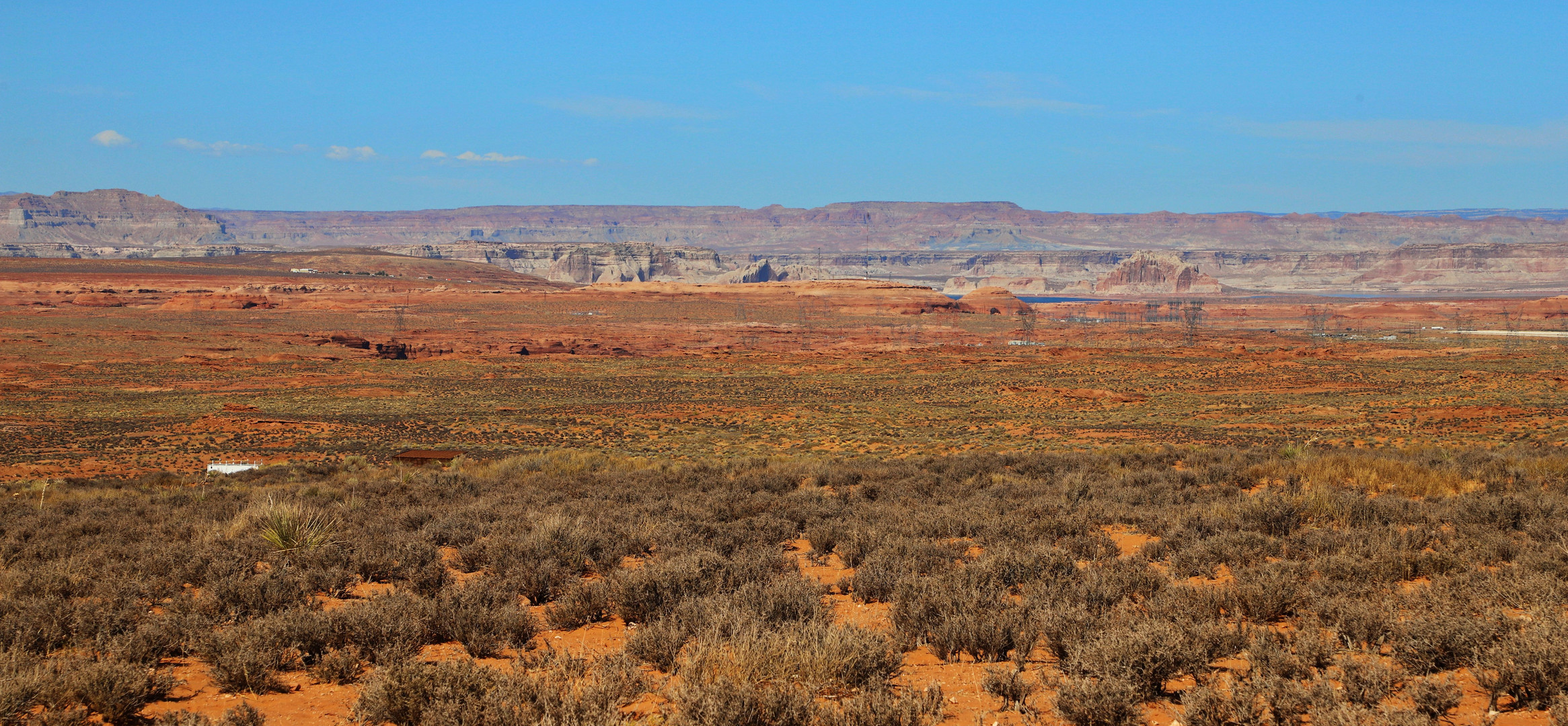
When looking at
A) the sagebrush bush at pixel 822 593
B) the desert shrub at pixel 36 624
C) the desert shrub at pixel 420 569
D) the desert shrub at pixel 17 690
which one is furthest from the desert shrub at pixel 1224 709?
the desert shrub at pixel 36 624

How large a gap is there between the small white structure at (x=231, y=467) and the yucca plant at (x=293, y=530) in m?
11.9

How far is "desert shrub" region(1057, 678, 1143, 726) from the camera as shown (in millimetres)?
4645

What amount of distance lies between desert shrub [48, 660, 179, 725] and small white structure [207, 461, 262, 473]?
16717 millimetres

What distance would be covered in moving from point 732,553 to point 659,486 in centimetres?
551

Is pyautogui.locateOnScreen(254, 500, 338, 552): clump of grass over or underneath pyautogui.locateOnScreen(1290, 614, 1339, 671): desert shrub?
underneath

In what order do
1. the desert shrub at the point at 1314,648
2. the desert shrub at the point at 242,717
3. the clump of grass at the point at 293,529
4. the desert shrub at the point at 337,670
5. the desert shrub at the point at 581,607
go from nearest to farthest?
the desert shrub at the point at 242,717 → the desert shrub at the point at 1314,648 → the desert shrub at the point at 337,670 → the desert shrub at the point at 581,607 → the clump of grass at the point at 293,529

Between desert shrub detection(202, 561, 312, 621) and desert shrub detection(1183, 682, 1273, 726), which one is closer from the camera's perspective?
desert shrub detection(1183, 682, 1273, 726)

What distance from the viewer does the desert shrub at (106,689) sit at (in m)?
4.84

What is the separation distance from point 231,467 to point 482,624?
Answer: 18.5m

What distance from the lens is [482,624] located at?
20.6 ft

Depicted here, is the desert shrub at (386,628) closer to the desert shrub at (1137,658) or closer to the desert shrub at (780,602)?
the desert shrub at (780,602)

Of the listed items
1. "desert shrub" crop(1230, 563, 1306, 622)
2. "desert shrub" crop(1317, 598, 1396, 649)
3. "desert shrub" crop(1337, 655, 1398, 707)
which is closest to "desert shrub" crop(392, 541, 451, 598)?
"desert shrub" crop(1230, 563, 1306, 622)

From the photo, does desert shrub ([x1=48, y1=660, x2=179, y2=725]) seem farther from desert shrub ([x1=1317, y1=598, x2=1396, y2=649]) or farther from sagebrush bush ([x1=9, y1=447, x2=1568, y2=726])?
desert shrub ([x1=1317, y1=598, x2=1396, y2=649])

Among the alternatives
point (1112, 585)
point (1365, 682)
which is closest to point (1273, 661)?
point (1365, 682)
